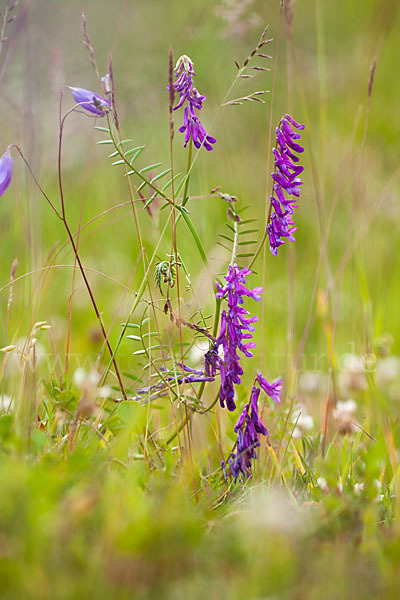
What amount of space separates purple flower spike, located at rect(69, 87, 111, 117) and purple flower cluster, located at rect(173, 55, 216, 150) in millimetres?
161

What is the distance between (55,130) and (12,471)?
3.79 meters

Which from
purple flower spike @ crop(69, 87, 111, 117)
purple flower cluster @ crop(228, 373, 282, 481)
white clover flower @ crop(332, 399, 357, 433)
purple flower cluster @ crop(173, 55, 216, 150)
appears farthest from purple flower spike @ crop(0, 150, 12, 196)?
white clover flower @ crop(332, 399, 357, 433)

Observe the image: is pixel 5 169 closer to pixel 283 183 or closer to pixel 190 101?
pixel 190 101

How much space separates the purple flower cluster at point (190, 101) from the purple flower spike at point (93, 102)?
0.16 metres

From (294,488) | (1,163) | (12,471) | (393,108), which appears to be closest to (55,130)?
(393,108)

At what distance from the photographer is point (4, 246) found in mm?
3111

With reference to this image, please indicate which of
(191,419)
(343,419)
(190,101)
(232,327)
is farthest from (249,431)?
(190,101)

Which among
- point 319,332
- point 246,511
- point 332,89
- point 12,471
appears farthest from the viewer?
point 332,89

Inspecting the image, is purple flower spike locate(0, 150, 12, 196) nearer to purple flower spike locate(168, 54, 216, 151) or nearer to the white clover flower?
purple flower spike locate(168, 54, 216, 151)

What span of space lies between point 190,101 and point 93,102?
0.21 meters

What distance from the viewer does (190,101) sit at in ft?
4.58

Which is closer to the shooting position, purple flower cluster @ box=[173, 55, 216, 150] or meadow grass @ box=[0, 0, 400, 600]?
meadow grass @ box=[0, 0, 400, 600]

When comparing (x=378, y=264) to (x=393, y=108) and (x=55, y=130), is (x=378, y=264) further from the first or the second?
(x=55, y=130)

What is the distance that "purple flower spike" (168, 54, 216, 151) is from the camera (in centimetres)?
137
